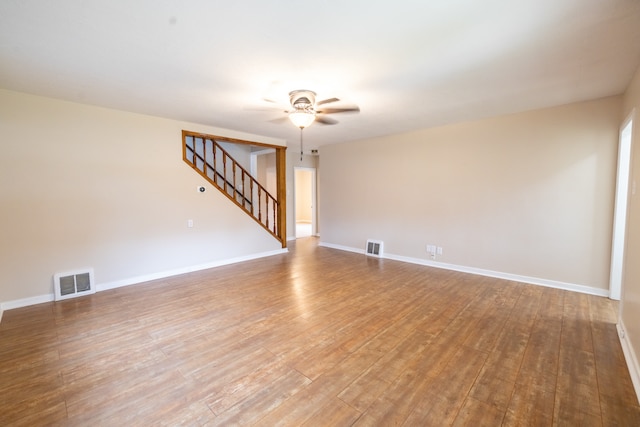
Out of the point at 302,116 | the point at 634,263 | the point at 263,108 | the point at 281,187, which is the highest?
the point at 263,108

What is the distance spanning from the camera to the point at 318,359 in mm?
2252

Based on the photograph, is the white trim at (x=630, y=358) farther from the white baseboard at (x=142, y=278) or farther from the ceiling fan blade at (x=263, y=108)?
the white baseboard at (x=142, y=278)

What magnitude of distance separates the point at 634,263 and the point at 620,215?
157cm

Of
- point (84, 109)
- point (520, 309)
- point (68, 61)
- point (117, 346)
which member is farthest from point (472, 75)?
point (84, 109)

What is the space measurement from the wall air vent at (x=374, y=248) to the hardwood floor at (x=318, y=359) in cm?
194

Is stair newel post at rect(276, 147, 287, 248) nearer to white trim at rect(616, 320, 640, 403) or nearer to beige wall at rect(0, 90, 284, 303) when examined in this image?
beige wall at rect(0, 90, 284, 303)

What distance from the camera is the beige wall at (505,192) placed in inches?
141

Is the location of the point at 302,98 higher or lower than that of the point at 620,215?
higher

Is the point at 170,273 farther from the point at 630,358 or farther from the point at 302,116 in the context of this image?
the point at 630,358

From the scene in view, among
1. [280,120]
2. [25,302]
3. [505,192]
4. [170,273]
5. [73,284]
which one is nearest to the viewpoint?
[25,302]

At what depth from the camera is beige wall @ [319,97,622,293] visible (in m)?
3.58

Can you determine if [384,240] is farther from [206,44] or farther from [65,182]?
[65,182]

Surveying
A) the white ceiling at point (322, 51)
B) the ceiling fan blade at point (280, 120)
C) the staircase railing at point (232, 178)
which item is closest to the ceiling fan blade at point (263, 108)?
the white ceiling at point (322, 51)

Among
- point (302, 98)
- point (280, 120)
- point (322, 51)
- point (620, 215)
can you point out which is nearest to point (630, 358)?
point (620, 215)
